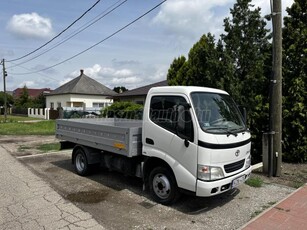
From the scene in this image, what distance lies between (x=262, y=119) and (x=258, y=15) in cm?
342

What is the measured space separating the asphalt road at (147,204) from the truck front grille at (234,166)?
31.6 inches

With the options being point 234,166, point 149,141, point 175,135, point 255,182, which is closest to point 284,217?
point 234,166

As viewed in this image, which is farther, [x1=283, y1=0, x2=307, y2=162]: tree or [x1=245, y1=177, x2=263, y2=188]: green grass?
[x1=283, y1=0, x2=307, y2=162]: tree

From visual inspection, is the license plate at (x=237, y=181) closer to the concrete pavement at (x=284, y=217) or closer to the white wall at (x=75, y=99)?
the concrete pavement at (x=284, y=217)

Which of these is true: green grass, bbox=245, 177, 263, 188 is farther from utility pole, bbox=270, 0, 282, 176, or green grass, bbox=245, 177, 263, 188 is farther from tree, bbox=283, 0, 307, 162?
tree, bbox=283, 0, 307, 162

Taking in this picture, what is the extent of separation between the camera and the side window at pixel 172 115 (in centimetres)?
493

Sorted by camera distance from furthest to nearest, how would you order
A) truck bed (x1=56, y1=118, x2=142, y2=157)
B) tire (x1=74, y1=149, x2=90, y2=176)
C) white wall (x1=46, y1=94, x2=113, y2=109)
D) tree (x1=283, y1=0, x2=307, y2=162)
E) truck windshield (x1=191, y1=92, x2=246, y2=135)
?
white wall (x1=46, y1=94, x2=113, y2=109) < tree (x1=283, y1=0, x2=307, y2=162) < tire (x1=74, y1=149, x2=90, y2=176) < truck bed (x1=56, y1=118, x2=142, y2=157) < truck windshield (x1=191, y1=92, x2=246, y2=135)

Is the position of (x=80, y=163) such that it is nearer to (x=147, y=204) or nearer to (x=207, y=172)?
(x=147, y=204)

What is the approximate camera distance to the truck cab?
4.82m

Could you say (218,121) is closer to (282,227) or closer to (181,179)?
(181,179)

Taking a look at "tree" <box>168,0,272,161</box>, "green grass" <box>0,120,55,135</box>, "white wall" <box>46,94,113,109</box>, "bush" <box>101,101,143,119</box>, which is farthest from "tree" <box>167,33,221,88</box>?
"white wall" <box>46,94,113,109</box>

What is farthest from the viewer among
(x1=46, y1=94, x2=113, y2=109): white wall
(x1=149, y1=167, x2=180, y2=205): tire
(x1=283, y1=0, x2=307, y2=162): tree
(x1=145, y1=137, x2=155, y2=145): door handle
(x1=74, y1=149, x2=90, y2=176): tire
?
(x1=46, y1=94, x2=113, y2=109): white wall

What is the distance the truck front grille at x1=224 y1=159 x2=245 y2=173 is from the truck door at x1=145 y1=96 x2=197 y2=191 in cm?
61

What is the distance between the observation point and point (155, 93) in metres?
5.74
